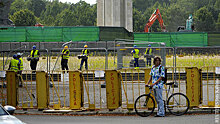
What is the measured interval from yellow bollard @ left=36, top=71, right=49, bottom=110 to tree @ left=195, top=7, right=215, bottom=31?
117 m

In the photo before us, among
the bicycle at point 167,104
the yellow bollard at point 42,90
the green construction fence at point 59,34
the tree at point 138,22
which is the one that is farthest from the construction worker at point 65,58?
the tree at point 138,22

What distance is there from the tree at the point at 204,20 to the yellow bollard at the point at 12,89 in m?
117

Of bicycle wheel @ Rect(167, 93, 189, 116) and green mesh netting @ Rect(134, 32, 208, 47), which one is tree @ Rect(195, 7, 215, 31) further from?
bicycle wheel @ Rect(167, 93, 189, 116)

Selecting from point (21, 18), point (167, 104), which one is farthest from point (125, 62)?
point (21, 18)

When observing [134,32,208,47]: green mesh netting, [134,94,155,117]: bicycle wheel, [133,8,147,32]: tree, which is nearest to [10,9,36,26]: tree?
[133,8,147,32]: tree

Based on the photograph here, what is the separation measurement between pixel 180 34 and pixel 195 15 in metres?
91.5

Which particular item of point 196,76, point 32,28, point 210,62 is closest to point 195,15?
point 32,28

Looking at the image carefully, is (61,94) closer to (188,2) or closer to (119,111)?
(119,111)

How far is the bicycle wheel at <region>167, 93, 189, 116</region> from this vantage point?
13453 millimetres

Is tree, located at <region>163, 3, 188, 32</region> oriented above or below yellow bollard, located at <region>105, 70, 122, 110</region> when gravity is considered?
above

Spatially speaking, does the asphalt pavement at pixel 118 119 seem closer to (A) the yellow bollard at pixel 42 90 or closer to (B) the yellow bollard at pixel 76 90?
(B) the yellow bollard at pixel 76 90

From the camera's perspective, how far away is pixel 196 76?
1415cm

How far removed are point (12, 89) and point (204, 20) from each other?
11796 cm

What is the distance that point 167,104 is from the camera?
1353cm
